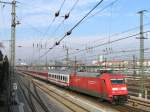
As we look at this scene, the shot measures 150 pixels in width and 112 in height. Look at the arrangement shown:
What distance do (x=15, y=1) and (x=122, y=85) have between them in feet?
42.9

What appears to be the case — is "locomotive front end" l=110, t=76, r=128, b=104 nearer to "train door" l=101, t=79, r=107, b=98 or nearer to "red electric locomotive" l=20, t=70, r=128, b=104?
"red electric locomotive" l=20, t=70, r=128, b=104

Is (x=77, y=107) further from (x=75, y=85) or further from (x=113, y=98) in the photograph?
(x=75, y=85)

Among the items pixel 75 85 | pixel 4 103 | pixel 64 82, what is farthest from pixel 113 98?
pixel 64 82

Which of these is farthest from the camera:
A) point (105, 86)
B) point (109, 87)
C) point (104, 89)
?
point (104, 89)

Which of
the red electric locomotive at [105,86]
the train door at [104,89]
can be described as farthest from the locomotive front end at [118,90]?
the train door at [104,89]

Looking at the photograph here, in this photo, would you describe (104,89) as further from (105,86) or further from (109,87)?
(109,87)

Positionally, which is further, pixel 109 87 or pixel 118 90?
pixel 118 90

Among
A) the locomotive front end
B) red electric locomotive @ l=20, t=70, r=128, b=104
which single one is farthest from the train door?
the locomotive front end

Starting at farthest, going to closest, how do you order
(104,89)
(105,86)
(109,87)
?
(104,89) → (105,86) → (109,87)

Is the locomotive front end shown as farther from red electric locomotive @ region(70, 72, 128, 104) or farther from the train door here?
the train door

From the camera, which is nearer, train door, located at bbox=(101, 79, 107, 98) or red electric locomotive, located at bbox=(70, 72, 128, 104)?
red electric locomotive, located at bbox=(70, 72, 128, 104)

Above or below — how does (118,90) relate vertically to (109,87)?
below

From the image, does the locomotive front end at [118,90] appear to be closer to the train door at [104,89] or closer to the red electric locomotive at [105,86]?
the red electric locomotive at [105,86]

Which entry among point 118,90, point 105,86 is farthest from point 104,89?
point 118,90
